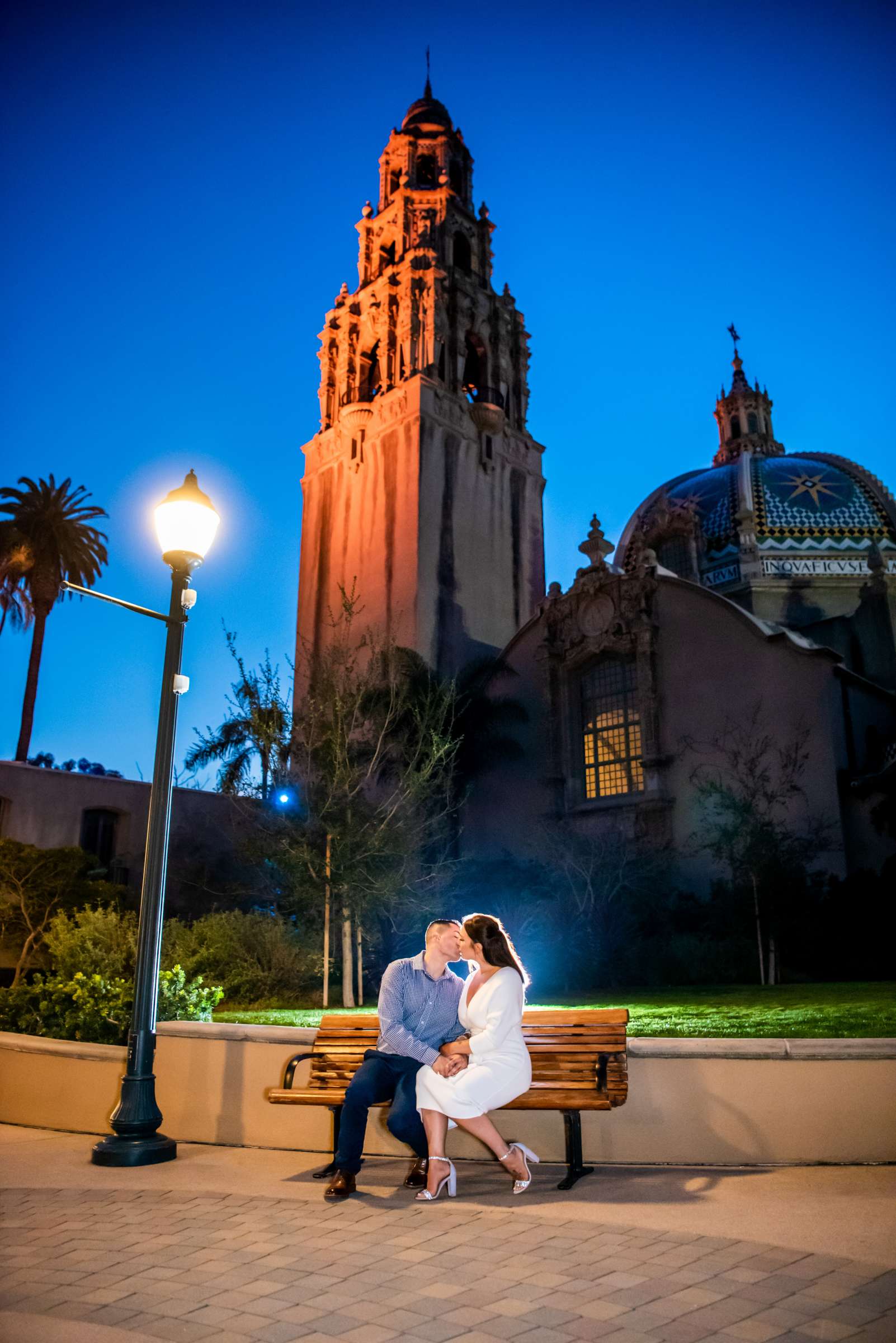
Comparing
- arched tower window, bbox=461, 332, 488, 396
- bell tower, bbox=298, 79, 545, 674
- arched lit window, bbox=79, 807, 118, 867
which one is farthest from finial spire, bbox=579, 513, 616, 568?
arched lit window, bbox=79, 807, 118, 867

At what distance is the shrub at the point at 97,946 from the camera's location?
1238 cm

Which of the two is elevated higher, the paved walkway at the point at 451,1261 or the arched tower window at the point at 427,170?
the arched tower window at the point at 427,170

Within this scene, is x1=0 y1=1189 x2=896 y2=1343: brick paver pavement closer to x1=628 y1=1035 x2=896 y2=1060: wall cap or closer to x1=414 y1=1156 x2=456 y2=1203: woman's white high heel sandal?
x1=414 y1=1156 x2=456 y2=1203: woman's white high heel sandal

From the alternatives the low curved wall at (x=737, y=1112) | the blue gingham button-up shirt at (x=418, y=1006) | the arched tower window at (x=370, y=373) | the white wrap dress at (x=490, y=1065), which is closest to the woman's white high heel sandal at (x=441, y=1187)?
the white wrap dress at (x=490, y=1065)

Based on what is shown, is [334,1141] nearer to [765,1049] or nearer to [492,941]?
[492,941]

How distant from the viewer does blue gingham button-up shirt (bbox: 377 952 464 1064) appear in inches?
236

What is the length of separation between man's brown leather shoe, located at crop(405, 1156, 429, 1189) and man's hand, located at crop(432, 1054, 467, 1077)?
71 cm

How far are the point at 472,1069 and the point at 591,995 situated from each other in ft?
42.1

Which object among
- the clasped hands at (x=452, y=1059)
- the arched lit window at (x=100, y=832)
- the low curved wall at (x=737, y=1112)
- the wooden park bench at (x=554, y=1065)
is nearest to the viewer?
the clasped hands at (x=452, y=1059)

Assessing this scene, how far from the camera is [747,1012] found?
1122 centimetres

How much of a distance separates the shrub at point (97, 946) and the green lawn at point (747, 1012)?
1462 millimetres

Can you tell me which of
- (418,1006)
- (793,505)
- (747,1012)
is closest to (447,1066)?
(418,1006)

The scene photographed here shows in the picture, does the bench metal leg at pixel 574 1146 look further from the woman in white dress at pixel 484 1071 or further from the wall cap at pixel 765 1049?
the wall cap at pixel 765 1049

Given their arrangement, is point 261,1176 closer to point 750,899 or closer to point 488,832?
point 750,899
